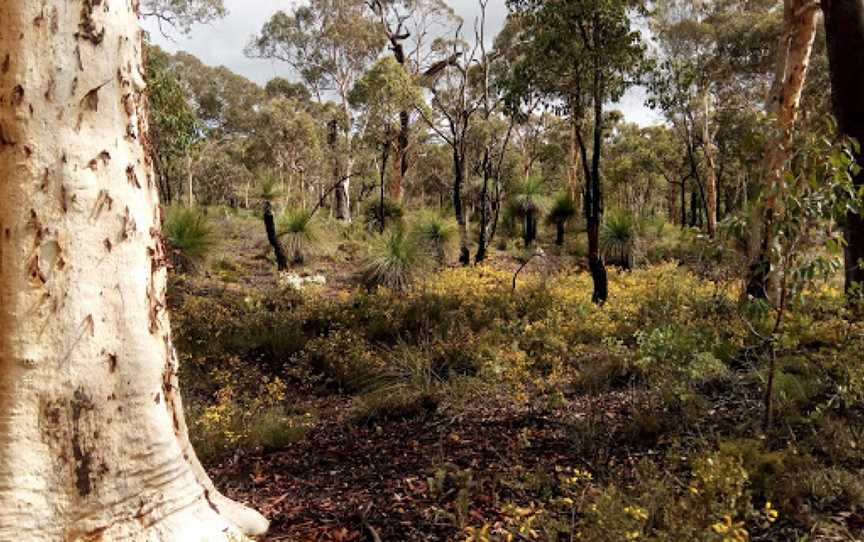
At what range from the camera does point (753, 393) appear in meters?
4.16

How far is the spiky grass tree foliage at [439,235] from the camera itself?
14.5 meters

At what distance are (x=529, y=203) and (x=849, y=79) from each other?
46.7 ft

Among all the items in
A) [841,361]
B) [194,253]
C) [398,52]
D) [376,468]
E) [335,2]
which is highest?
[335,2]

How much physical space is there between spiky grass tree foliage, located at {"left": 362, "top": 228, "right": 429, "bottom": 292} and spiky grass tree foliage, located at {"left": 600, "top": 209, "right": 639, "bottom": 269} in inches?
225

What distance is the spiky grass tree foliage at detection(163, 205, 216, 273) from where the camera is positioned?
442 inches

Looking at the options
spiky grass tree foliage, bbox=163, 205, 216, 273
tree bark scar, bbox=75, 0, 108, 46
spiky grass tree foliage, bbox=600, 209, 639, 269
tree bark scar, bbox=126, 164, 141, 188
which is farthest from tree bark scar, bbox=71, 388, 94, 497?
spiky grass tree foliage, bbox=600, 209, 639, 269

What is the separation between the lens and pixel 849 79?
4.21m

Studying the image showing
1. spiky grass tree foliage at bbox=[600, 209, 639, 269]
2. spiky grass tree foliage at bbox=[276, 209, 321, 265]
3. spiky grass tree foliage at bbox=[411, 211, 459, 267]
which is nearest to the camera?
spiky grass tree foliage at bbox=[276, 209, 321, 265]

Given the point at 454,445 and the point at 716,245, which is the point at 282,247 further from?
the point at 716,245

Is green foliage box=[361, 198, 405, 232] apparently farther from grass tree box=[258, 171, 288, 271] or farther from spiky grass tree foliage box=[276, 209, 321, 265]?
grass tree box=[258, 171, 288, 271]

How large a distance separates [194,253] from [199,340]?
458 centimetres

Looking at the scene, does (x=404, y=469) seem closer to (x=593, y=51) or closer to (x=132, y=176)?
(x=132, y=176)

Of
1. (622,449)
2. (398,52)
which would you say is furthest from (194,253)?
(398,52)

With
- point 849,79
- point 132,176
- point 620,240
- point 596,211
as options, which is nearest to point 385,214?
point 620,240
